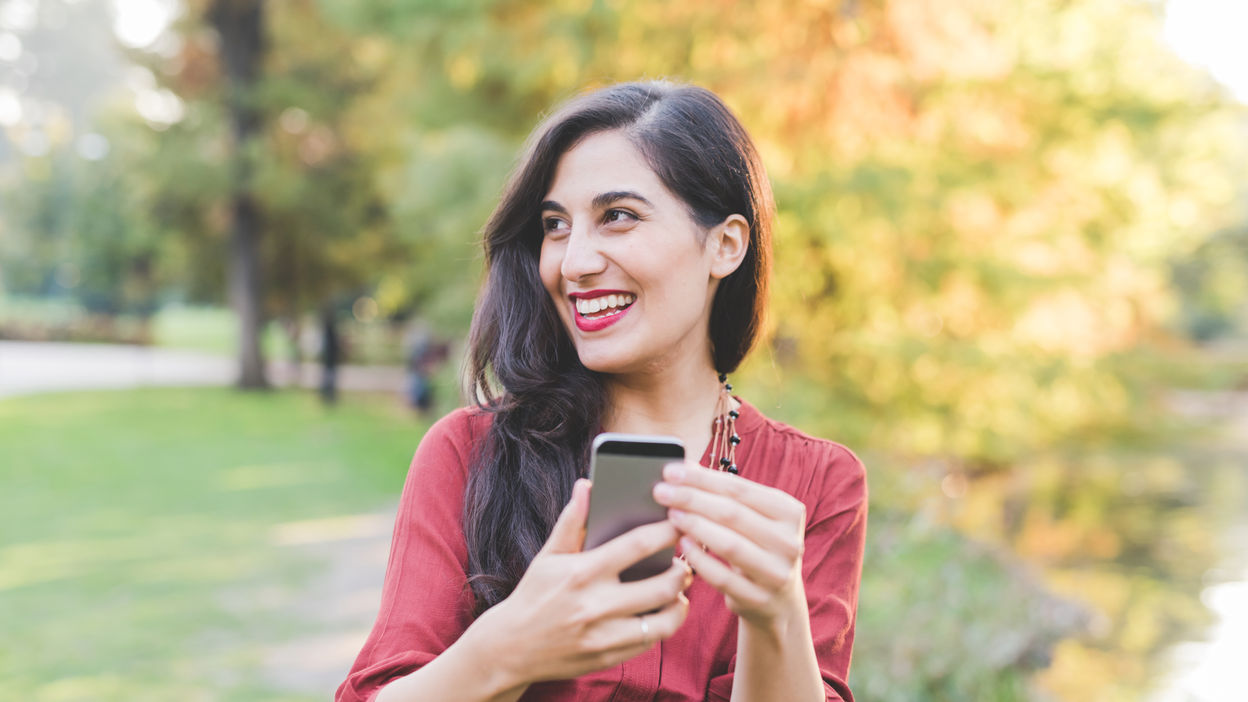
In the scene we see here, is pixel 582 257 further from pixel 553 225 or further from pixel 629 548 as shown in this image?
pixel 629 548

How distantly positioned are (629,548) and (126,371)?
1170 inches

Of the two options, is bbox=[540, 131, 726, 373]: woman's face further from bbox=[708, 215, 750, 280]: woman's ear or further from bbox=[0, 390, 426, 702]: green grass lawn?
bbox=[0, 390, 426, 702]: green grass lawn

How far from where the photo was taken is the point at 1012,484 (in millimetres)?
12664

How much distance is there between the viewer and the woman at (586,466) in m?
1.27

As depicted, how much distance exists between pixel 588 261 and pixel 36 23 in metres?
86.0

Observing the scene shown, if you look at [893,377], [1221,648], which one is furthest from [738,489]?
[1221,648]

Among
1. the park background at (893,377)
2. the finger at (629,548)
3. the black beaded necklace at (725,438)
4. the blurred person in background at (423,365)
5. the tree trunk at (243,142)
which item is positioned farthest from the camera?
the tree trunk at (243,142)

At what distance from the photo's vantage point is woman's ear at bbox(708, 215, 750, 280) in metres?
1.85

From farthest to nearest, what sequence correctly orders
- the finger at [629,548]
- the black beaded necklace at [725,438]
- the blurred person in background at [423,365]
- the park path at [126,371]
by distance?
1. the park path at [126,371]
2. the blurred person in background at [423,365]
3. the black beaded necklace at [725,438]
4. the finger at [629,548]

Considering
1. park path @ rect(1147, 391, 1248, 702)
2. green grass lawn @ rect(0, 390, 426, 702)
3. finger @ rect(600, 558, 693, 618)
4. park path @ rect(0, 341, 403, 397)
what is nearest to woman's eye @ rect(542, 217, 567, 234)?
finger @ rect(600, 558, 693, 618)

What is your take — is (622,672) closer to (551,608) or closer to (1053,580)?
(551,608)

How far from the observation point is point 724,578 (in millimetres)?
1277

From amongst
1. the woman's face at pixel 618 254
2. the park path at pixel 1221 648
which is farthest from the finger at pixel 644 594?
the park path at pixel 1221 648

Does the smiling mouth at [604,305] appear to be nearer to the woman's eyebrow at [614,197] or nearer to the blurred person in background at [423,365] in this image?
the woman's eyebrow at [614,197]
